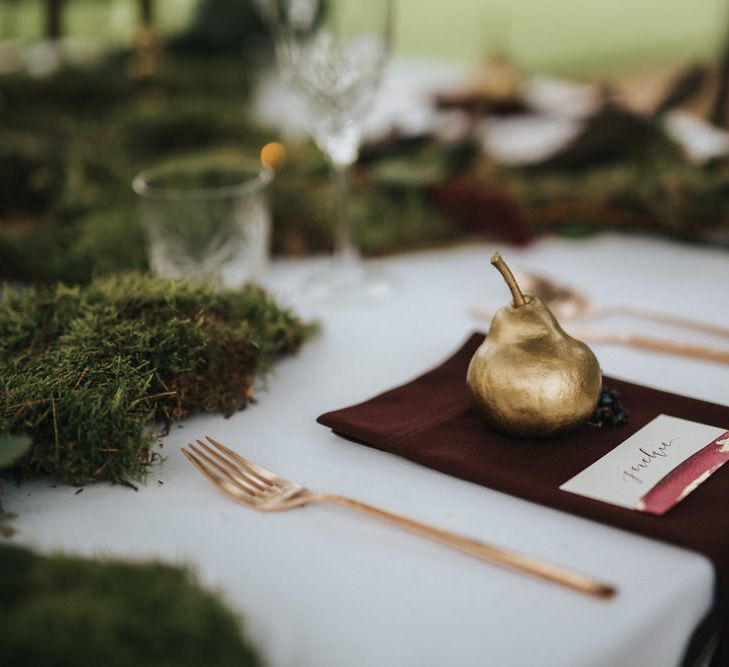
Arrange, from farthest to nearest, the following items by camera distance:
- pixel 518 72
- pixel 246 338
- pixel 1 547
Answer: pixel 518 72 < pixel 246 338 < pixel 1 547

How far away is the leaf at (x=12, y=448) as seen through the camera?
1.56 ft

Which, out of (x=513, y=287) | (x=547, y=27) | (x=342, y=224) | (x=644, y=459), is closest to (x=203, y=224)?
(x=342, y=224)

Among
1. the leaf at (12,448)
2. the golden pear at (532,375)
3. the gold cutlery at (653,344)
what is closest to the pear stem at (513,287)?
the golden pear at (532,375)

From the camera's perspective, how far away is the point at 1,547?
419 mm

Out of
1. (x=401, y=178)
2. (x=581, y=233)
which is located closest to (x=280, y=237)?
(x=401, y=178)

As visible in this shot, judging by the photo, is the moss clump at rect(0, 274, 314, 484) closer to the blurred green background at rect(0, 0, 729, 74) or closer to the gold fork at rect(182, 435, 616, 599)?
the gold fork at rect(182, 435, 616, 599)

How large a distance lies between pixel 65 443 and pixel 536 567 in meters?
0.31

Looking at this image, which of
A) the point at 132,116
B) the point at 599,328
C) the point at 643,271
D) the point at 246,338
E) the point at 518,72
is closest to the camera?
the point at 246,338

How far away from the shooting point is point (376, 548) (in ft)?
1.55

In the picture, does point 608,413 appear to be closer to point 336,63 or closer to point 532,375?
point 532,375

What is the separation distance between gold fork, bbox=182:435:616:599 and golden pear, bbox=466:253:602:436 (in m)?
0.12

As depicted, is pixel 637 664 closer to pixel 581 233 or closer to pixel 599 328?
pixel 599 328

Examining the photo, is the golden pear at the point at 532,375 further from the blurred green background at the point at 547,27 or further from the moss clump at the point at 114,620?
the blurred green background at the point at 547,27

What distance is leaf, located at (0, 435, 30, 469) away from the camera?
1.56 feet
